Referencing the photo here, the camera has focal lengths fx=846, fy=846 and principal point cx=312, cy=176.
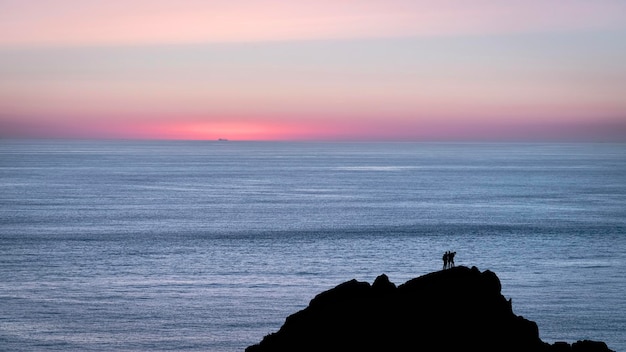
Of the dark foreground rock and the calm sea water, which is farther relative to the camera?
the calm sea water

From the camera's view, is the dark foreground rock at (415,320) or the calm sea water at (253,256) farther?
the calm sea water at (253,256)

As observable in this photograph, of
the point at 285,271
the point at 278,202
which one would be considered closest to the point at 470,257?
the point at 285,271

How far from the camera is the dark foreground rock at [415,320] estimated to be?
27234mm

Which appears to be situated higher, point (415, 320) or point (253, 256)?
point (415, 320)

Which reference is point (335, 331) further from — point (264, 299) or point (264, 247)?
point (264, 247)

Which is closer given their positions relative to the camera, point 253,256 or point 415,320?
point 415,320

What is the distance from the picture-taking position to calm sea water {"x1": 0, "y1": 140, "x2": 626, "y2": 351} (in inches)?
2039

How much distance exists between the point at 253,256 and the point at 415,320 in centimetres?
5034

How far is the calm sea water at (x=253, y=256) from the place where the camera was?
51.8 metres

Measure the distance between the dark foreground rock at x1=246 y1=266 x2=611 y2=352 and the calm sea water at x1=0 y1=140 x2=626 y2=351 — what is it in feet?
66.1

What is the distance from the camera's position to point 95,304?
185 feet

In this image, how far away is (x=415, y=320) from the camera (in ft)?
90.8

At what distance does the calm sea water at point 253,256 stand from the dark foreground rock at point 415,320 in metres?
20.1

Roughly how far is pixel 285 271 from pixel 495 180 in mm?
133359
